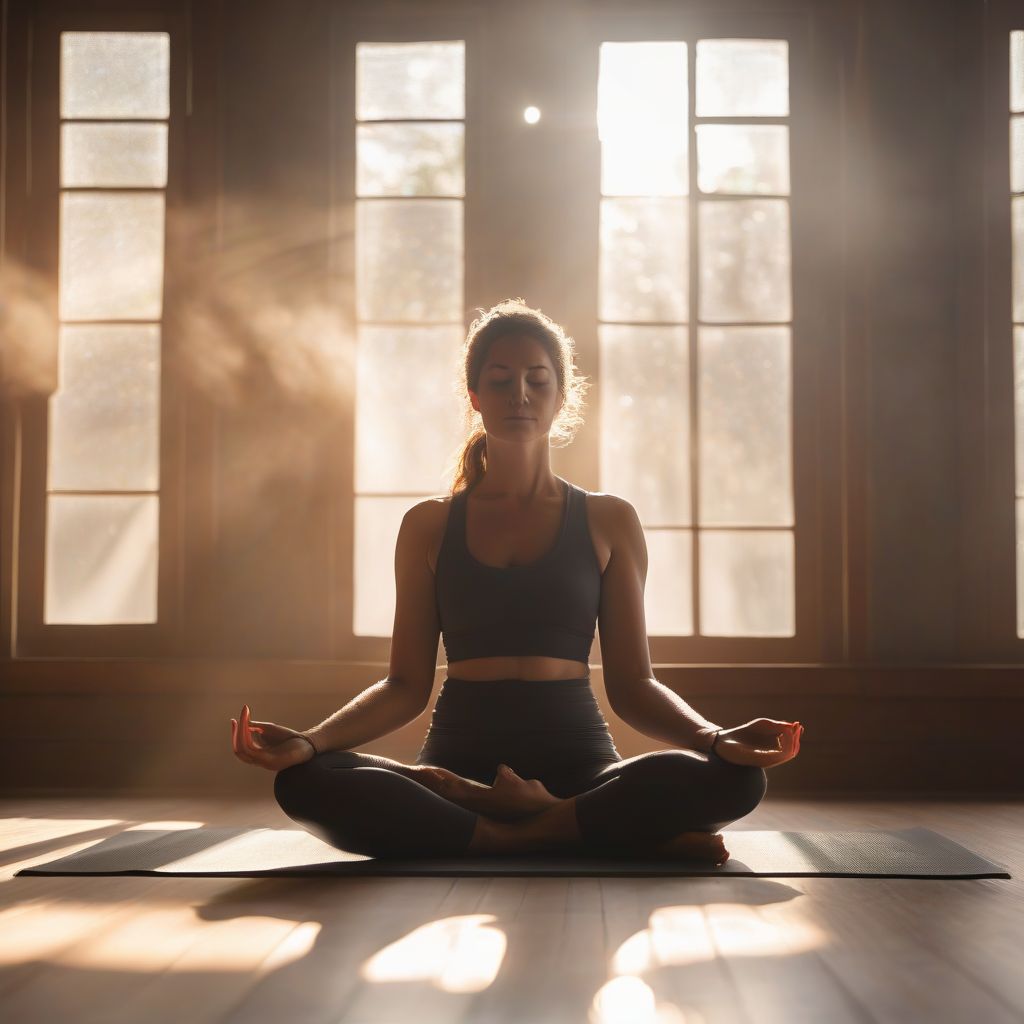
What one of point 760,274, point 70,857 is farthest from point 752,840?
point 760,274

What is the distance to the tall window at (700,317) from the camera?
137 inches

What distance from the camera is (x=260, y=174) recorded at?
11.5 feet

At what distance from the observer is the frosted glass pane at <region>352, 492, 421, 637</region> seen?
3.48m

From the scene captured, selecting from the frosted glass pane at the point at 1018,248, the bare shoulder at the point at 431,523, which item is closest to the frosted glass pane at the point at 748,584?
the frosted glass pane at the point at 1018,248

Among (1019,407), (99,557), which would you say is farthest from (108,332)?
(1019,407)

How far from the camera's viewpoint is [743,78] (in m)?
3.54

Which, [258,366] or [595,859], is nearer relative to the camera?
[595,859]

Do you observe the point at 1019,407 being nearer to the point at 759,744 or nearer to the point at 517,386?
the point at 517,386

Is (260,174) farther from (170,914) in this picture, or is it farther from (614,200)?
(170,914)

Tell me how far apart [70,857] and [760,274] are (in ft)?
8.66

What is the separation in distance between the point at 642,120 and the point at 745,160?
36 centimetres

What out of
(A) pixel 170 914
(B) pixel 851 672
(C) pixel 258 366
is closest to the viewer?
(A) pixel 170 914

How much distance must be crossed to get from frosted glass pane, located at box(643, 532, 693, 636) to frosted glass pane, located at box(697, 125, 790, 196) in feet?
3.77

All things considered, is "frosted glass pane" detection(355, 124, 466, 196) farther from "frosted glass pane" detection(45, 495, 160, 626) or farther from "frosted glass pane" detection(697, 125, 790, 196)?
"frosted glass pane" detection(45, 495, 160, 626)
